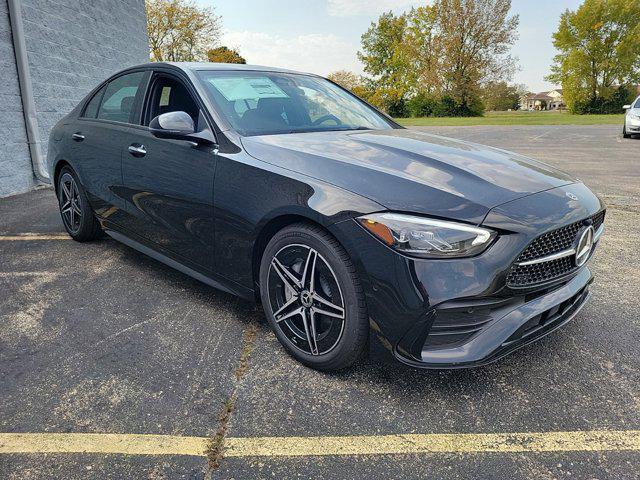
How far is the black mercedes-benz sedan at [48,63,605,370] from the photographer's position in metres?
2.03

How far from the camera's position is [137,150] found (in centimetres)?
338

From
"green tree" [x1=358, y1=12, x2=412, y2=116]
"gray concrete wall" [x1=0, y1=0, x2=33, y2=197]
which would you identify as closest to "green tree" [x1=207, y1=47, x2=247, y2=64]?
"green tree" [x1=358, y1=12, x2=412, y2=116]

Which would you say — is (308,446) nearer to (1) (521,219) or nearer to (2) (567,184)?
(1) (521,219)

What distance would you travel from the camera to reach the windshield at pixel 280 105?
296 cm

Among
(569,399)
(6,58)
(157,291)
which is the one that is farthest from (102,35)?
(569,399)

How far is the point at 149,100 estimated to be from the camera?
3.49 metres

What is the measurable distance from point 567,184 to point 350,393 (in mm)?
1547

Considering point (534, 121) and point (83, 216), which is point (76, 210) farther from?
point (534, 121)

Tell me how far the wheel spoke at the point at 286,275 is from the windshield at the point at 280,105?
812 millimetres

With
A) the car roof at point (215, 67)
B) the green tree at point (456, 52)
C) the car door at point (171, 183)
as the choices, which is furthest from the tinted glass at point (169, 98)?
the green tree at point (456, 52)

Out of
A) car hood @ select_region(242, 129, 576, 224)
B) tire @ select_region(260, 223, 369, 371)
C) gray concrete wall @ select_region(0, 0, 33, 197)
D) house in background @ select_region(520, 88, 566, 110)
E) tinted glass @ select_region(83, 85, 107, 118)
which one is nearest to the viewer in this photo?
car hood @ select_region(242, 129, 576, 224)

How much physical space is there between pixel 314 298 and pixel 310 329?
0.17 metres

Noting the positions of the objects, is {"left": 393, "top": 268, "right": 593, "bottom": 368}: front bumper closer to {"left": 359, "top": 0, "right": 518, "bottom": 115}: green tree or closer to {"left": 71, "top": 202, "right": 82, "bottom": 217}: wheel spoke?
{"left": 71, "top": 202, "right": 82, "bottom": 217}: wheel spoke

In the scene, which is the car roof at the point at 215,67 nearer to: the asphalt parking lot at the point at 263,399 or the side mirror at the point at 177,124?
the side mirror at the point at 177,124
